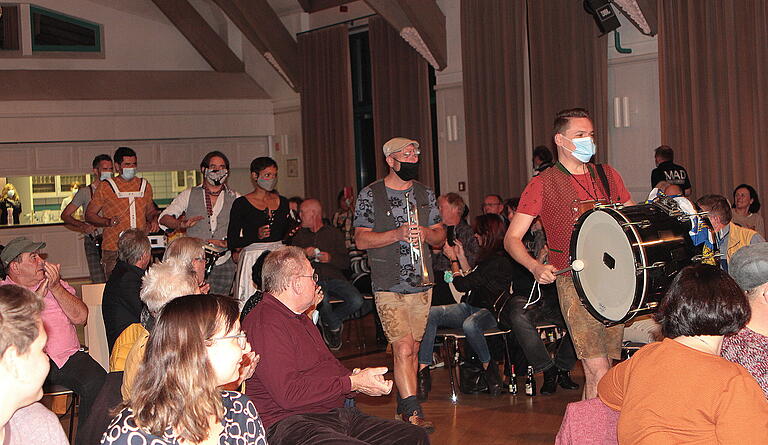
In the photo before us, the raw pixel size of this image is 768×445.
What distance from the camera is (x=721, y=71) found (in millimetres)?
8656

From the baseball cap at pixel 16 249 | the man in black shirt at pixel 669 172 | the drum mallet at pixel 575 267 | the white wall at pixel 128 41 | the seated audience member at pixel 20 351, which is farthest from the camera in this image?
the white wall at pixel 128 41

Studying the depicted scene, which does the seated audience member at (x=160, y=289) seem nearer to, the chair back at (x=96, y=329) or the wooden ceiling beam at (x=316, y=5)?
the chair back at (x=96, y=329)

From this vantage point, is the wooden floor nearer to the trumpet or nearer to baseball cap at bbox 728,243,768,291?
the trumpet

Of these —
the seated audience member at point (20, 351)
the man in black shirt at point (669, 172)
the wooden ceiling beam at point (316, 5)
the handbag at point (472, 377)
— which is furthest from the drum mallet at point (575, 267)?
the wooden ceiling beam at point (316, 5)

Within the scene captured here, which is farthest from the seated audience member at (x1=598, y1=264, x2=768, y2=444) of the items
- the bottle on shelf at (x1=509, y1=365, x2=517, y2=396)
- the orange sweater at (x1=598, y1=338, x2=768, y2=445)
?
the bottle on shelf at (x1=509, y1=365, x2=517, y2=396)

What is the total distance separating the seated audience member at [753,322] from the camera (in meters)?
2.78

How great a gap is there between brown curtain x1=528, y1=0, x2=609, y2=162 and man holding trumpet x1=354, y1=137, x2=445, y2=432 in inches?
207

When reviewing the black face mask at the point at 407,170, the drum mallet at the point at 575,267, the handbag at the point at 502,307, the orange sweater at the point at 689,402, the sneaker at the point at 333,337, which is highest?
the black face mask at the point at 407,170

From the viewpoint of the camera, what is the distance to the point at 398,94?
12.4 metres

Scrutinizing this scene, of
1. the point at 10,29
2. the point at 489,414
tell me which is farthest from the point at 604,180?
the point at 10,29

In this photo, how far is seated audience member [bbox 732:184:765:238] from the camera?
810 centimetres

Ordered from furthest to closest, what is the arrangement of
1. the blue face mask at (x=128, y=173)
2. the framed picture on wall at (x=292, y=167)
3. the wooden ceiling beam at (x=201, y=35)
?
the framed picture on wall at (x=292, y=167) → the wooden ceiling beam at (x=201, y=35) → the blue face mask at (x=128, y=173)

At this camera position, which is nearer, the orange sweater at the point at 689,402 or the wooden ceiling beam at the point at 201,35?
the orange sweater at the point at 689,402

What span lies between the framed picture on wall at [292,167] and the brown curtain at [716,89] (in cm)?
712
